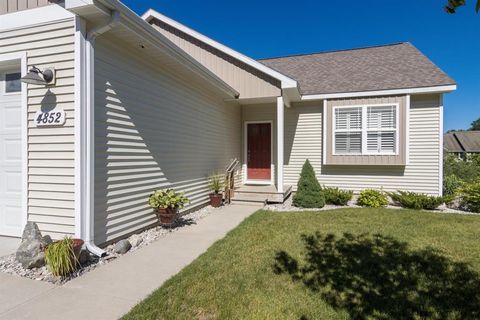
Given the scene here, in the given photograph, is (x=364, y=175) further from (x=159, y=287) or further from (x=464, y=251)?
(x=159, y=287)

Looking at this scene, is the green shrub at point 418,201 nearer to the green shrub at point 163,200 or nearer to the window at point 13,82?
the green shrub at point 163,200

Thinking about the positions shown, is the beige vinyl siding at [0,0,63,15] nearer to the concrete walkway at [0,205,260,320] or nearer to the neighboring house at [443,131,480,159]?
the concrete walkway at [0,205,260,320]

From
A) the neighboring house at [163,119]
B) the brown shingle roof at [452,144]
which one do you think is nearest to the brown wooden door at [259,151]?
the neighboring house at [163,119]

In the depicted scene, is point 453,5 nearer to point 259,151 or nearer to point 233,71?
point 233,71

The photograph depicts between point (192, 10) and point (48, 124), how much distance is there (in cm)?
1005

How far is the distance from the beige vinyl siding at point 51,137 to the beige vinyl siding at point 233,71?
5.39 metres

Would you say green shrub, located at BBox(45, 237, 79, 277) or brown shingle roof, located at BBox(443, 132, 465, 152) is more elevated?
brown shingle roof, located at BBox(443, 132, 465, 152)

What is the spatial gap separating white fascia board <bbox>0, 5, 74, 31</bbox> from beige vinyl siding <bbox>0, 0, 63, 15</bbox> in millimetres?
70

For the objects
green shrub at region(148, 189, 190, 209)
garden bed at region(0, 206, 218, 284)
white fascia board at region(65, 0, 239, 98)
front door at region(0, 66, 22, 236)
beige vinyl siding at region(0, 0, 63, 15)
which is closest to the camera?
garden bed at region(0, 206, 218, 284)

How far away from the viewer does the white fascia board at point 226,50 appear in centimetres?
787

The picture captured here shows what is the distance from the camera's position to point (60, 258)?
3248 mm

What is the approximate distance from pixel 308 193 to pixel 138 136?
513 centimetres

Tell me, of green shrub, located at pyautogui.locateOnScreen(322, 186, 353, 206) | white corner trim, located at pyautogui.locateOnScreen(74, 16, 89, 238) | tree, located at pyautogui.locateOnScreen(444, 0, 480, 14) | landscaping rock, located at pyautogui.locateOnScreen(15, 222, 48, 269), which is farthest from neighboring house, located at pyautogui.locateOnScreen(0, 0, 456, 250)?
tree, located at pyautogui.locateOnScreen(444, 0, 480, 14)

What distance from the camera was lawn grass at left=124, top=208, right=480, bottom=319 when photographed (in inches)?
108
